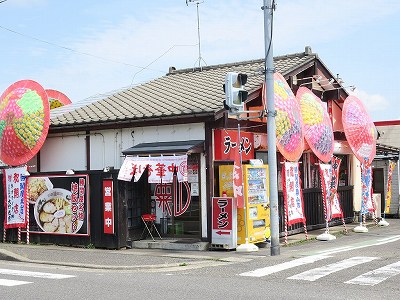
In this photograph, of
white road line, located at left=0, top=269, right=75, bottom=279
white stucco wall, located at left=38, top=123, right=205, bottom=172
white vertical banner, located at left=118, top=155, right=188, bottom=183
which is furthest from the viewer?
white stucco wall, located at left=38, top=123, right=205, bottom=172

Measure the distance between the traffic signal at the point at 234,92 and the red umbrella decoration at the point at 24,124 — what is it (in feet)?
20.9

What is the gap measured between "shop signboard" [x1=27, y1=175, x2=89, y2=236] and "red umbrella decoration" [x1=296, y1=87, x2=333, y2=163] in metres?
6.55

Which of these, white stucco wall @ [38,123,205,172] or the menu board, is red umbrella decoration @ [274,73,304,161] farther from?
white stucco wall @ [38,123,205,172]

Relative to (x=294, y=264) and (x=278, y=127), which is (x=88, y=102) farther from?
(x=294, y=264)

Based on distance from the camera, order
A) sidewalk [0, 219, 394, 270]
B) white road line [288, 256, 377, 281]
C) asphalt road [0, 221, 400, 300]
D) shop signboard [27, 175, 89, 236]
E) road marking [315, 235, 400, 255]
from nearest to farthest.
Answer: asphalt road [0, 221, 400, 300] → white road line [288, 256, 377, 281] → sidewalk [0, 219, 394, 270] → road marking [315, 235, 400, 255] → shop signboard [27, 175, 89, 236]

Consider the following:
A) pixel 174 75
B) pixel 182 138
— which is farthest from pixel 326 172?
pixel 174 75

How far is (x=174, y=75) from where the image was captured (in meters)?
23.2

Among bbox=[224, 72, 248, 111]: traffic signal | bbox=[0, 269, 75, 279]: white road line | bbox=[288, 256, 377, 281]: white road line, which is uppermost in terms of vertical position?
bbox=[224, 72, 248, 111]: traffic signal

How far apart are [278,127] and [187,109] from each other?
2460 millimetres

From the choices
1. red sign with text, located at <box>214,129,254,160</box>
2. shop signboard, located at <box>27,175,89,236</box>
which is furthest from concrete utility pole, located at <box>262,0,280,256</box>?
shop signboard, located at <box>27,175,89,236</box>

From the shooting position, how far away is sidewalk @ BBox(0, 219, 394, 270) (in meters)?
13.3

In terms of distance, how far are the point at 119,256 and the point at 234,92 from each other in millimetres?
4905

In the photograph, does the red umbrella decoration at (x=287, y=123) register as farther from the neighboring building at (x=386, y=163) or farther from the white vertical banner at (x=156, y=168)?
the neighboring building at (x=386, y=163)

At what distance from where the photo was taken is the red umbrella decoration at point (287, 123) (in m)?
15.8
